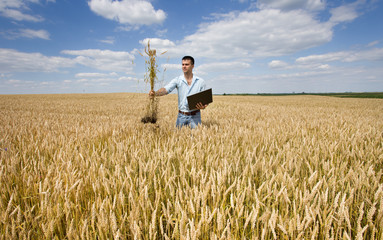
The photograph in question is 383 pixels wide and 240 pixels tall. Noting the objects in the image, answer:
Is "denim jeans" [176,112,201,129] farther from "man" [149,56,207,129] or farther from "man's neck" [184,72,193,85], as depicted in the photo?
"man's neck" [184,72,193,85]

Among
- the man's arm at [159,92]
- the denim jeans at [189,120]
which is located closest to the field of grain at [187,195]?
the man's arm at [159,92]

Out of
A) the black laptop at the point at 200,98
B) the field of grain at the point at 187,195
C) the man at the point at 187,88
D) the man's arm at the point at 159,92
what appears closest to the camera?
the field of grain at the point at 187,195

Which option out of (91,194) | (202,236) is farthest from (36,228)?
(202,236)

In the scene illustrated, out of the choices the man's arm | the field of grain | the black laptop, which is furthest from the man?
the field of grain

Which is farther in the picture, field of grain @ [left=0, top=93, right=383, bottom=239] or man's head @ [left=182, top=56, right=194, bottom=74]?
man's head @ [left=182, top=56, right=194, bottom=74]

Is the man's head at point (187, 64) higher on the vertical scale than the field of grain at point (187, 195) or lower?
higher

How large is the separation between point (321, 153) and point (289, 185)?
1504 millimetres

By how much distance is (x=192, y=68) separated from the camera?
15.5 feet

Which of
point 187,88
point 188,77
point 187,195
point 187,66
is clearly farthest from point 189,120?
point 187,195

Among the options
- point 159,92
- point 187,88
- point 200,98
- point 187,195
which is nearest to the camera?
point 187,195

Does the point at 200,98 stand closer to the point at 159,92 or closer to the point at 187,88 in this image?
the point at 159,92

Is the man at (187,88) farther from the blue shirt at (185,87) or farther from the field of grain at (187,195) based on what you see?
the field of grain at (187,195)

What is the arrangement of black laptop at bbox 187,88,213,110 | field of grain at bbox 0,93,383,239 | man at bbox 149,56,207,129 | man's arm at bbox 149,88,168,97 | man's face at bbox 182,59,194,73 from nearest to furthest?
field of grain at bbox 0,93,383,239 < man's arm at bbox 149,88,168,97 < black laptop at bbox 187,88,213,110 < man's face at bbox 182,59,194,73 < man at bbox 149,56,207,129

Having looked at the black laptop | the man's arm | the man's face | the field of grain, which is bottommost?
the field of grain
